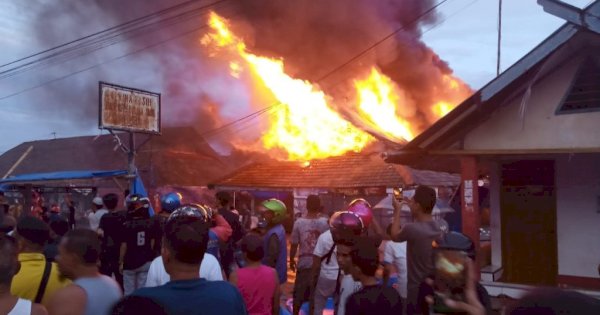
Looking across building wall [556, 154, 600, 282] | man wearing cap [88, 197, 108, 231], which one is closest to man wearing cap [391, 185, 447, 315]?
building wall [556, 154, 600, 282]

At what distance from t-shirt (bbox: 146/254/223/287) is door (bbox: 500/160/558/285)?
774 cm

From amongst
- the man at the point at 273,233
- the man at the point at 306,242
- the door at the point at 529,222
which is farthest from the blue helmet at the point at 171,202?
the door at the point at 529,222

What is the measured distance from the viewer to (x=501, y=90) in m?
9.09

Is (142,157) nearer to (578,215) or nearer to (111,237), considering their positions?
(111,237)

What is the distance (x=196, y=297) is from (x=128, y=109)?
57.1 ft

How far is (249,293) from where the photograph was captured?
174 inches

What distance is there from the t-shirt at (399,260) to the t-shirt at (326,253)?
1.96ft

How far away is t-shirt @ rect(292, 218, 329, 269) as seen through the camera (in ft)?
23.1

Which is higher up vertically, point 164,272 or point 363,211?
point 363,211

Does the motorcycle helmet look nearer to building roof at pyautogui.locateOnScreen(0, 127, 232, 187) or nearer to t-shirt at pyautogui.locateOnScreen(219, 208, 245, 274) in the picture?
t-shirt at pyautogui.locateOnScreen(219, 208, 245, 274)

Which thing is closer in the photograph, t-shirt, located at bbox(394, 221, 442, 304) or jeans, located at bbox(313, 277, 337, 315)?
t-shirt, located at bbox(394, 221, 442, 304)

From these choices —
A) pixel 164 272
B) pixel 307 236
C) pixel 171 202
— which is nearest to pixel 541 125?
pixel 307 236

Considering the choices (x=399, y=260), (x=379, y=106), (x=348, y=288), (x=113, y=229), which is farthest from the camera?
(x=379, y=106)

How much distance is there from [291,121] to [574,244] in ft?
62.1
